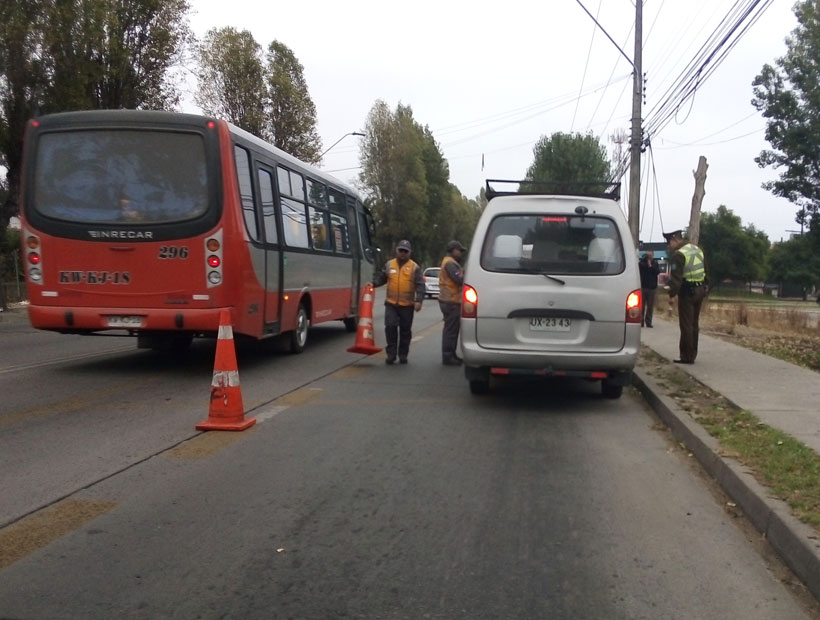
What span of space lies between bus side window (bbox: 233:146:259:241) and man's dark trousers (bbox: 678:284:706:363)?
18.7ft

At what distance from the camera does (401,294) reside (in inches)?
465

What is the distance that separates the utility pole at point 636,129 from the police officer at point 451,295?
9.06 meters

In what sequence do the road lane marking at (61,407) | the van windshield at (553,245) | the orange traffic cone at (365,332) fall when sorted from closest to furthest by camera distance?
the road lane marking at (61,407) → the van windshield at (553,245) → the orange traffic cone at (365,332)

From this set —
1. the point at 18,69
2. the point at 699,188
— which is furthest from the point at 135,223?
the point at 699,188

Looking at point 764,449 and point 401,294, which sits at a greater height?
point 401,294

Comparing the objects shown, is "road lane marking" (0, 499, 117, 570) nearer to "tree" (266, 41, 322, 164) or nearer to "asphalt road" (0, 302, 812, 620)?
"asphalt road" (0, 302, 812, 620)

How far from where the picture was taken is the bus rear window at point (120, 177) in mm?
9758

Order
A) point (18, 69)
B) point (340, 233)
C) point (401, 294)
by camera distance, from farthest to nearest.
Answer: point (18, 69)
point (340, 233)
point (401, 294)

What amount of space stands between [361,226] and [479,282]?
8.88m

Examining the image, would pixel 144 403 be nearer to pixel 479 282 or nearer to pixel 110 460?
pixel 110 460

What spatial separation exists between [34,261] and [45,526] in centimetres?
593

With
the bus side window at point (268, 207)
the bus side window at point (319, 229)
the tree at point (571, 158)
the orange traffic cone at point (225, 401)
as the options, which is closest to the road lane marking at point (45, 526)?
the orange traffic cone at point (225, 401)

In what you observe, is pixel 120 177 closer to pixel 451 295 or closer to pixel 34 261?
pixel 34 261

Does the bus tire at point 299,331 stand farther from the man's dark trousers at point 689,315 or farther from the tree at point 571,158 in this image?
the tree at point 571,158
